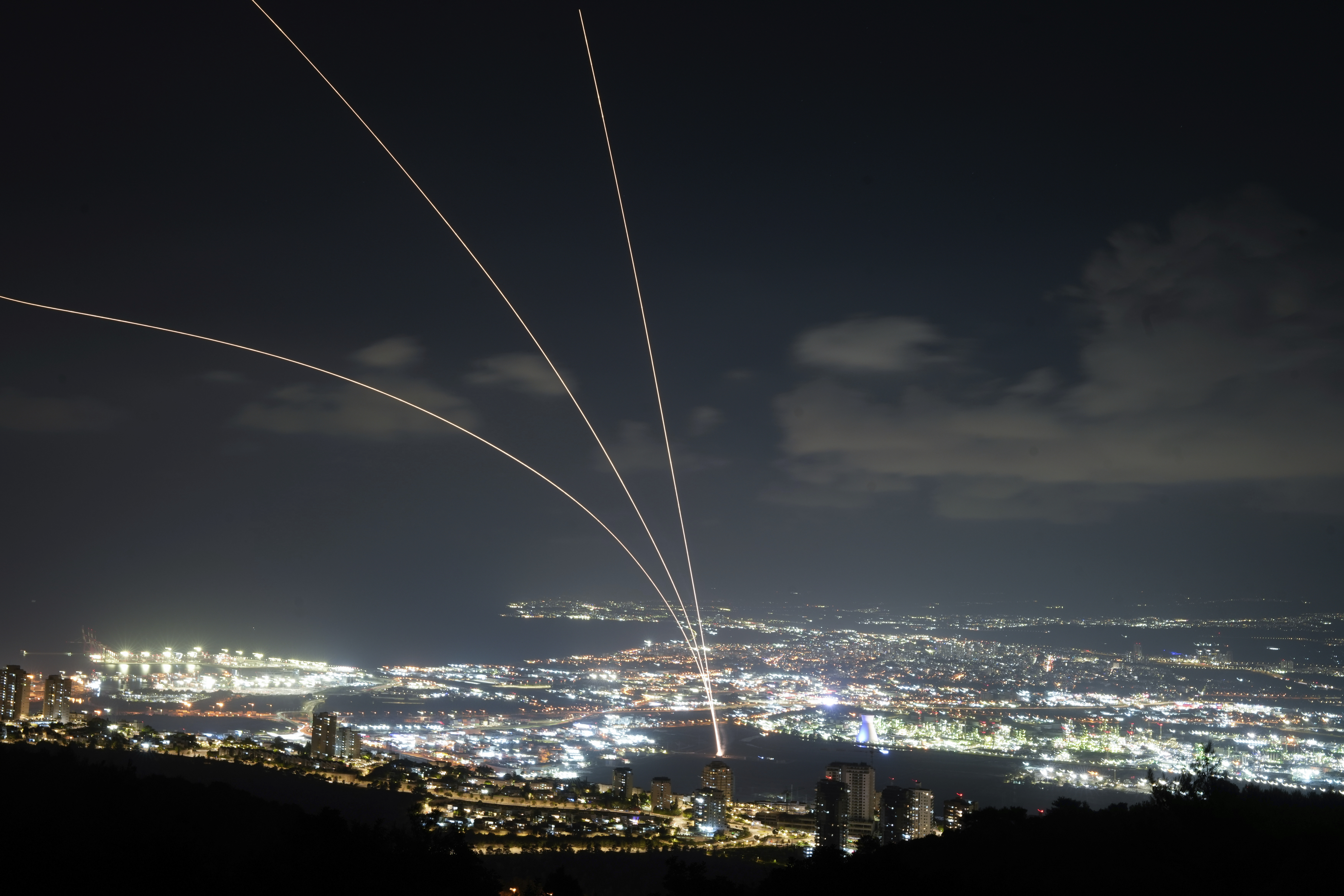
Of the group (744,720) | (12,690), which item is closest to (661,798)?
(744,720)

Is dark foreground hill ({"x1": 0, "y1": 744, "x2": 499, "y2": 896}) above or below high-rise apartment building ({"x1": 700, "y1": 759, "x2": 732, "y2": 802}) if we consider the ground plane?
above

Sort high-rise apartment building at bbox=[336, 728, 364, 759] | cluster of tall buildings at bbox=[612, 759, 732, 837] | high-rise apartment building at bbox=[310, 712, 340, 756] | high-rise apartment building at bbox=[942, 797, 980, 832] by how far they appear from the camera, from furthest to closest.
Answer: high-rise apartment building at bbox=[336, 728, 364, 759] < high-rise apartment building at bbox=[310, 712, 340, 756] < cluster of tall buildings at bbox=[612, 759, 732, 837] < high-rise apartment building at bbox=[942, 797, 980, 832]

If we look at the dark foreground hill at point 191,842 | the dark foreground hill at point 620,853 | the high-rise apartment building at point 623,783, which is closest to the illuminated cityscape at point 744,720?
the high-rise apartment building at point 623,783

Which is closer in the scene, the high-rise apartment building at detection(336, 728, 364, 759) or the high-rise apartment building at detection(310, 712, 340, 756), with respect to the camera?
the high-rise apartment building at detection(310, 712, 340, 756)

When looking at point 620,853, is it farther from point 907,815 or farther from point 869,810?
point 869,810

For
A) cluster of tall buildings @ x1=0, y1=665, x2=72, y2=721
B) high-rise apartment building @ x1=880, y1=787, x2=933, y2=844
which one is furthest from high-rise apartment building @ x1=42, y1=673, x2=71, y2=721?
high-rise apartment building @ x1=880, y1=787, x2=933, y2=844

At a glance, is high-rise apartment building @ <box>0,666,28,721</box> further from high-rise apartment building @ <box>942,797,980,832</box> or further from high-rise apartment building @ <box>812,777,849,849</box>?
high-rise apartment building @ <box>942,797,980,832</box>
